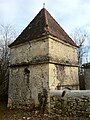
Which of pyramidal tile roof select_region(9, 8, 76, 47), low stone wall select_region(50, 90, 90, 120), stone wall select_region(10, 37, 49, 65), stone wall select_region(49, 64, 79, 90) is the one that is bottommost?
low stone wall select_region(50, 90, 90, 120)

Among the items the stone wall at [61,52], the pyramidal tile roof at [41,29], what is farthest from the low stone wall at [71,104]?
the pyramidal tile roof at [41,29]

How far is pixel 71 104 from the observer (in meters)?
9.38

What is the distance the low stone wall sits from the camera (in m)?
8.70

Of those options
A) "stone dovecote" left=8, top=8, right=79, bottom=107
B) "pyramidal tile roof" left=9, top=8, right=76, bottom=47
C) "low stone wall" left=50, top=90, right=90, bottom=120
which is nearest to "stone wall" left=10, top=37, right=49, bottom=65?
"stone dovecote" left=8, top=8, right=79, bottom=107

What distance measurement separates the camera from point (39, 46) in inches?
481

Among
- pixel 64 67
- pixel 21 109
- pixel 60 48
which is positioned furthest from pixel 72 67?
pixel 21 109

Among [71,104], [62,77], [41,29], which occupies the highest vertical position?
[41,29]

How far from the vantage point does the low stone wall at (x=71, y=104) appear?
870 cm

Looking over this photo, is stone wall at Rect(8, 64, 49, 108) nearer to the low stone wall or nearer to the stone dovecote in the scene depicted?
the stone dovecote

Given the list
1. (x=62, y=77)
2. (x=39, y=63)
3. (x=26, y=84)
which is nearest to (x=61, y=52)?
(x=62, y=77)

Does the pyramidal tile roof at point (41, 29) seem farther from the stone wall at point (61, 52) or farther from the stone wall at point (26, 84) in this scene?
the stone wall at point (26, 84)

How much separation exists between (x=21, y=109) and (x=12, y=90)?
193 cm

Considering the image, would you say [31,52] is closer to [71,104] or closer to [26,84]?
[26,84]

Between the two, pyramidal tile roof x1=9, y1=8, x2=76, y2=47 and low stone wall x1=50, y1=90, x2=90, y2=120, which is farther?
pyramidal tile roof x1=9, y1=8, x2=76, y2=47
